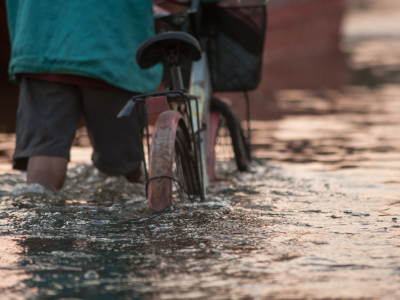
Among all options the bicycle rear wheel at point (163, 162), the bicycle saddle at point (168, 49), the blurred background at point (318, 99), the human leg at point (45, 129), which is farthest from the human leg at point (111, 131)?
the blurred background at point (318, 99)

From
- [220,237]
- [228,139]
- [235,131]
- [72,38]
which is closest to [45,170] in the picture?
[72,38]

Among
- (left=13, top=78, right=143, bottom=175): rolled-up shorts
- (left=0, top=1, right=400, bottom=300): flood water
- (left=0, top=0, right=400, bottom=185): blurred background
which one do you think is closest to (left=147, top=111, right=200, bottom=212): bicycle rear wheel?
(left=0, top=1, right=400, bottom=300): flood water

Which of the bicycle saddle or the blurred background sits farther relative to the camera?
the blurred background

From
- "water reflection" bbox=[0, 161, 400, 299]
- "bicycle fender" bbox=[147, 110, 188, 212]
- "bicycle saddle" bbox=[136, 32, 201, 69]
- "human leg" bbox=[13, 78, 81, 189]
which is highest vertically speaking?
"bicycle saddle" bbox=[136, 32, 201, 69]

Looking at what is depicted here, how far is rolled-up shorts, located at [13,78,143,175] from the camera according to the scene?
3.57 m

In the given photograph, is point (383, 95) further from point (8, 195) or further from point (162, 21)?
point (8, 195)

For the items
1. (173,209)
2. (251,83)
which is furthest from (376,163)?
→ (173,209)

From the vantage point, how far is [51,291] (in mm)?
2211

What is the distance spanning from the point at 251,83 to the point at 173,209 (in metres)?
1.51

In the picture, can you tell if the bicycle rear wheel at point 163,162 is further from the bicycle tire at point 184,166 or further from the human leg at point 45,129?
the human leg at point 45,129

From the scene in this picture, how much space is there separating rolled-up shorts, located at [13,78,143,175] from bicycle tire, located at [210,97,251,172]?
851 mm

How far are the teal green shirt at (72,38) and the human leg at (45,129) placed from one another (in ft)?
0.51

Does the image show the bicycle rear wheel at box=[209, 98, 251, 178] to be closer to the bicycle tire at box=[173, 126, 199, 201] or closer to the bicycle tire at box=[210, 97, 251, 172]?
the bicycle tire at box=[210, 97, 251, 172]

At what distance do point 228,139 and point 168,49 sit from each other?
5.49 ft
